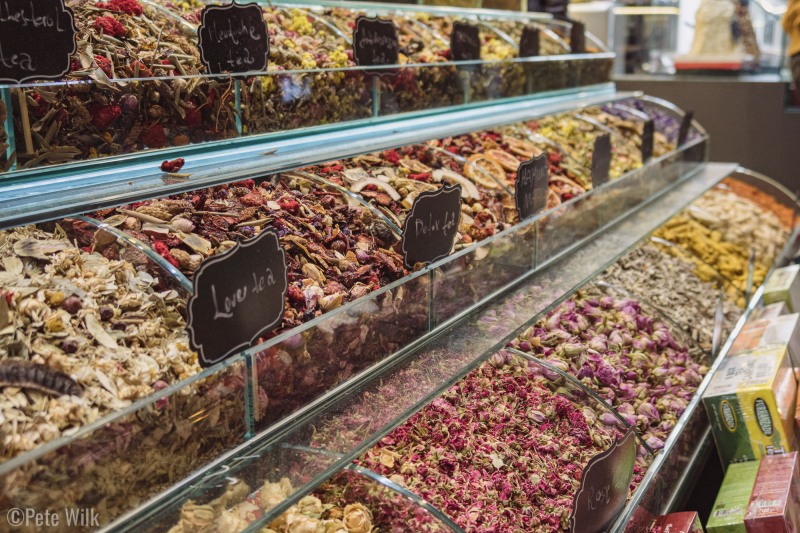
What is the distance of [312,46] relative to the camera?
6.46 feet

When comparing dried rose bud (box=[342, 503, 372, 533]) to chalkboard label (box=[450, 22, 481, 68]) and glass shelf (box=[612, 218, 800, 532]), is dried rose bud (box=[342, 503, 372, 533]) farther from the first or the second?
chalkboard label (box=[450, 22, 481, 68])

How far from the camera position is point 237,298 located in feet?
3.44

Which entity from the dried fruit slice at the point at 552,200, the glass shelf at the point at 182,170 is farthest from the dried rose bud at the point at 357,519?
the dried fruit slice at the point at 552,200

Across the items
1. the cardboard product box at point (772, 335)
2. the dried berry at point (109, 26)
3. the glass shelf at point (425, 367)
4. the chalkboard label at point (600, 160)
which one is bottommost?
the cardboard product box at point (772, 335)

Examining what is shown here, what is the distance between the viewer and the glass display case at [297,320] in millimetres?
940

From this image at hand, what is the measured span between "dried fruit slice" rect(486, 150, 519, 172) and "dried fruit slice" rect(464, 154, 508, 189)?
0.02 metres

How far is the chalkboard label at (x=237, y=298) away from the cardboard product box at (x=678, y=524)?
952 mm

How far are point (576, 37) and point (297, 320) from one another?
8.46 ft

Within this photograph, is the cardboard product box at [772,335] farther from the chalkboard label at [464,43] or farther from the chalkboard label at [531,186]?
the chalkboard label at [464,43]

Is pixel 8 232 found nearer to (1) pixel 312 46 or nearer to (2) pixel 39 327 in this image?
(2) pixel 39 327

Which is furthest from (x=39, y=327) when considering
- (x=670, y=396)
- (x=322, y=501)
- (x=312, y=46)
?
(x=670, y=396)

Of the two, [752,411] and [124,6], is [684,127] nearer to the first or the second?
[752,411]

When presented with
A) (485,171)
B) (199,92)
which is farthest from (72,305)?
(485,171)

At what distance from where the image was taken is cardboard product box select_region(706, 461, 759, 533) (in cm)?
165
